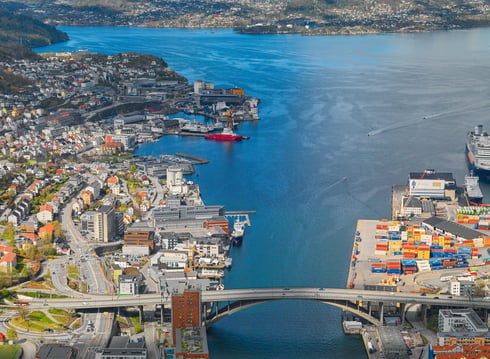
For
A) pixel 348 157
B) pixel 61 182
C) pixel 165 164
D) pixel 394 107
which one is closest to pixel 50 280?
A: pixel 61 182

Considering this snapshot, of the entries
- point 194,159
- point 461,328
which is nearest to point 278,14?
point 194,159

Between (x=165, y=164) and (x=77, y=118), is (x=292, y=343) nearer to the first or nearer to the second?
(x=165, y=164)

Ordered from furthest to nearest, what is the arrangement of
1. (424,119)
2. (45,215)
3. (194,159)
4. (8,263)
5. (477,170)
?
(424,119)
(194,159)
(477,170)
(45,215)
(8,263)

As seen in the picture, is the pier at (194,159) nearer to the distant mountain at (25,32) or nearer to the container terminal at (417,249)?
the container terminal at (417,249)

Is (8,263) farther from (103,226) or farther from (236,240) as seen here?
(236,240)

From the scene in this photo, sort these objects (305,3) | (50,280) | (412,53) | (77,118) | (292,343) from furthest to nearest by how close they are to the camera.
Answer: (305,3) → (412,53) → (77,118) → (50,280) → (292,343)

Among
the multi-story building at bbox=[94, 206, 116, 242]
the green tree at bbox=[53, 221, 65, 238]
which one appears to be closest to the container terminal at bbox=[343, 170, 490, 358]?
the multi-story building at bbox=[94, 206, 116, 242]
